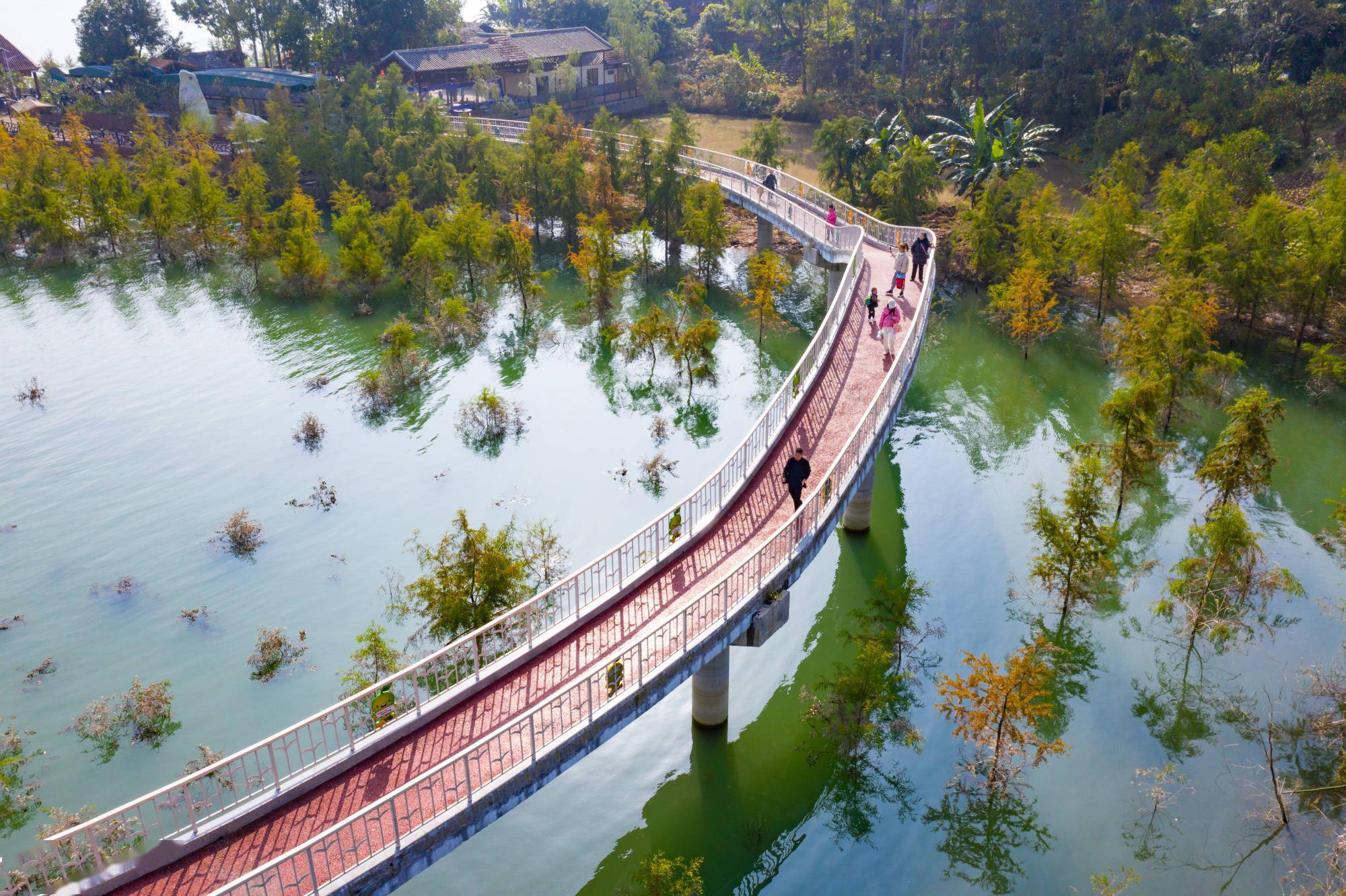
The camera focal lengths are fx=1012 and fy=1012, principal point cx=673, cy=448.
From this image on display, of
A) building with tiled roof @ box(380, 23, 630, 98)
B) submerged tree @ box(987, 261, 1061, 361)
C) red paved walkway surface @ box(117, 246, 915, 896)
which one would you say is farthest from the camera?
building with tiled roof @ box(380, 23, 630, 98)

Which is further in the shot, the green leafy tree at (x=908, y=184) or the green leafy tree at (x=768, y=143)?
the green leafy tree at (x=768, y=143)

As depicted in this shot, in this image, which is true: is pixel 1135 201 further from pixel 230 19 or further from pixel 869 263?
pixel 230 19

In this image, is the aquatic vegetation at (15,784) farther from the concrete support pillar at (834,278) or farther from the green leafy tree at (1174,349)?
the concrete support pillar at (834,278)

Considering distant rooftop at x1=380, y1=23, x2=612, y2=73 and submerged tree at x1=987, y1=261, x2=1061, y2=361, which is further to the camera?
distant rooftop at x1=380, y1=23, x2=612, y2=73

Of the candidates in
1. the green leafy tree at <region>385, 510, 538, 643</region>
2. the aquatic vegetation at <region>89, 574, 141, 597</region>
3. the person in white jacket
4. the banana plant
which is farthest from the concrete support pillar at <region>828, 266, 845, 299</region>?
the aquatic vegetation at <region>89, 574, 141, 597</region>

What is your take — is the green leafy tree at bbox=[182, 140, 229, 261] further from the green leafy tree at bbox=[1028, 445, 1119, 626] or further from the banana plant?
→ the green leafy tree at bbox=[1028, 445, 1119, 626]

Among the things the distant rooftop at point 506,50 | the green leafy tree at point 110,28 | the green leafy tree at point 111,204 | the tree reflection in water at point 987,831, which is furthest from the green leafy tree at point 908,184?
the green leafy tree at point 110,28

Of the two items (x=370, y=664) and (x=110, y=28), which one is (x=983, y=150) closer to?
(x=370, y=664)
